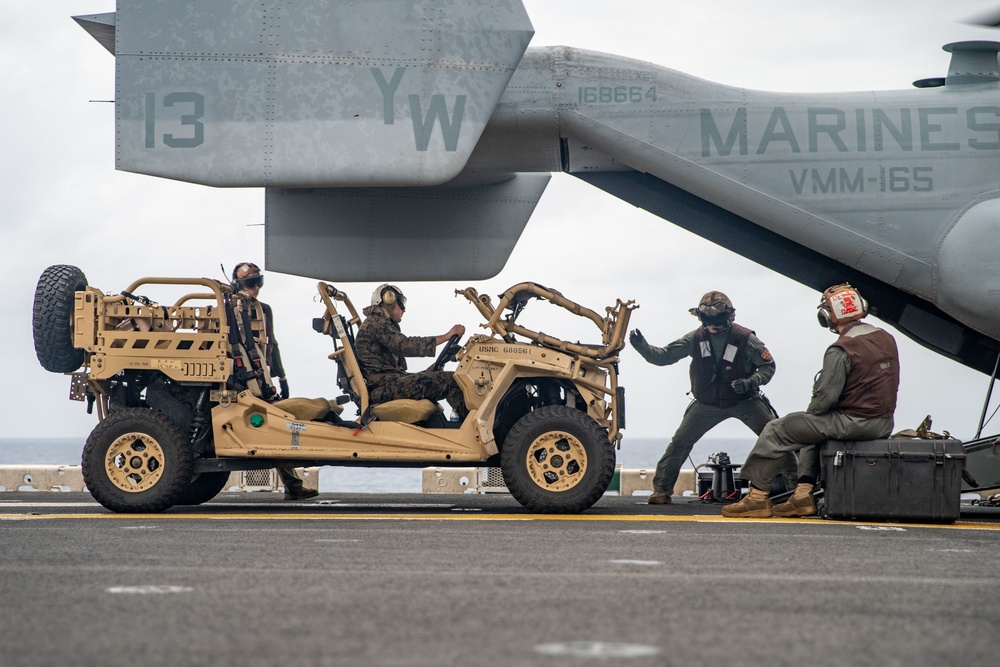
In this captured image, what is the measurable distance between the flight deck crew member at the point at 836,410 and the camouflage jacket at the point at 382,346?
262cm

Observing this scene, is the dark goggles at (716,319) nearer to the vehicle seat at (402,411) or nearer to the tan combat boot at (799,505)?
the tan combat boot at (799,505)

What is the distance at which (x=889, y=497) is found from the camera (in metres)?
8.29

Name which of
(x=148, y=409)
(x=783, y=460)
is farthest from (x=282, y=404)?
(x=783, y=460)

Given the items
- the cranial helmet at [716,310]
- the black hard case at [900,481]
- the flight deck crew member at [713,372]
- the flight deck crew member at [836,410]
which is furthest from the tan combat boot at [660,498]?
the black hard case at [900,481]

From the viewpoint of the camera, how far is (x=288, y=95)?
9680mm

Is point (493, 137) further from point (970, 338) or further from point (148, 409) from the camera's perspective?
point (970, 338)

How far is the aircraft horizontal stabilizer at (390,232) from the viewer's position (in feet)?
36.7

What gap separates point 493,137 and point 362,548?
17.6 feet

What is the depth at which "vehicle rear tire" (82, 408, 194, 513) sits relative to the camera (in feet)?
29.3

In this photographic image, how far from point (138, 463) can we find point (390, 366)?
2055mm

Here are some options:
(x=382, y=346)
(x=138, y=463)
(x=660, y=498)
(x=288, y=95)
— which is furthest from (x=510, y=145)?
(x=138, y=463)

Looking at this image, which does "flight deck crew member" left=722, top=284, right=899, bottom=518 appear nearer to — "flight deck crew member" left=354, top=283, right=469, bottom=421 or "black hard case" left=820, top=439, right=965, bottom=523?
"black hard case" left=820, top=439, right=965, bottom=523

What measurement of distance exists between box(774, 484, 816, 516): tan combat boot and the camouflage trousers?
8.17 ft

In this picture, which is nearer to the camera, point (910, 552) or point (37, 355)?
point (910, 552)
